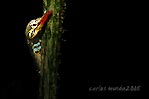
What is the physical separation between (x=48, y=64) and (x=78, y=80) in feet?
0.70

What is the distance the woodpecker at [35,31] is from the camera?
3.41ft

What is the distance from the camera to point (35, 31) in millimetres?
1069

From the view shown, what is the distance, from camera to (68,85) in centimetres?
117

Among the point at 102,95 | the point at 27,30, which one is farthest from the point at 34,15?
the point at 102,95

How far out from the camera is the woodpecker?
3.41ft

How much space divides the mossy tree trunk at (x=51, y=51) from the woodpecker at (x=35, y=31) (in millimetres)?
22

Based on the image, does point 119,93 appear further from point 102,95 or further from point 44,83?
point 44,83

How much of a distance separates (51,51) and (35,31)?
112 mm

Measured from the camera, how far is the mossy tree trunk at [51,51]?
1.03 m

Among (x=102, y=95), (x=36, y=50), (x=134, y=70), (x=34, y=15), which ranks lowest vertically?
(x=102, y=95)

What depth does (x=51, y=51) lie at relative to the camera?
1.05 m

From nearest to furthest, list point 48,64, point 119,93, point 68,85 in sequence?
point 48,64
point 68,85
point 119,93

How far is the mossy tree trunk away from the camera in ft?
3.37

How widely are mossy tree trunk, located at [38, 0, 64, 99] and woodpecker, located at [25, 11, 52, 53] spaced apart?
22 mm
